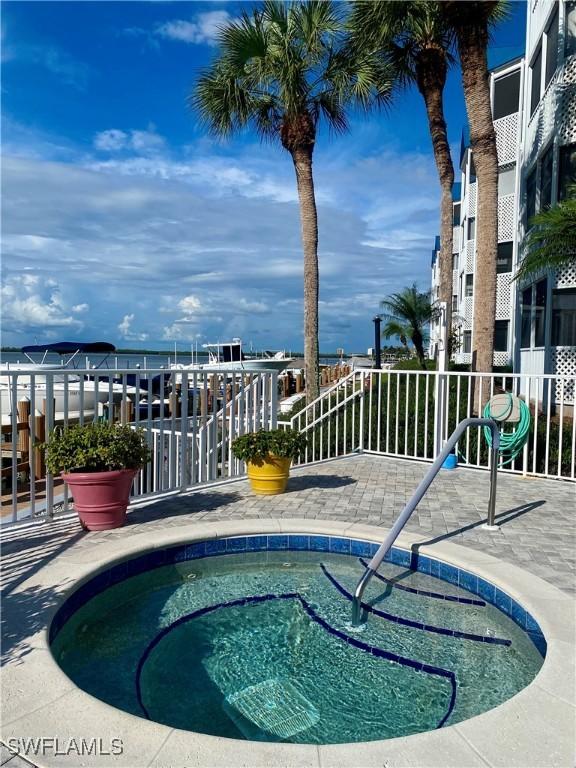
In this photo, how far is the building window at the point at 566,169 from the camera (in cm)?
1159

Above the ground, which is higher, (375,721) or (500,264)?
(500,264)

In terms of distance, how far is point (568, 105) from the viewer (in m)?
11.5

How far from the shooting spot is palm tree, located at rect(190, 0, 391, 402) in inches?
432

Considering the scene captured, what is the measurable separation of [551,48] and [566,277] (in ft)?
18.4

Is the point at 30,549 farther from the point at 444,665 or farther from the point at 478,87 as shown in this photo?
the point at 478,87

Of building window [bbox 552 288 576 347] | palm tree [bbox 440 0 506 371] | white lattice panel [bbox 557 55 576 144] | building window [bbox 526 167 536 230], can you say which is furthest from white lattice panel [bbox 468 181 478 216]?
palm tree [bbox 440 0 506 371]

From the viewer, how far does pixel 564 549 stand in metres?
4.02

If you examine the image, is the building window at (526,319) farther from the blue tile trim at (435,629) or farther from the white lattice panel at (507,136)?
the blue tile trim at (435,629)

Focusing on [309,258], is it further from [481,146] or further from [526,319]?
[526,319]

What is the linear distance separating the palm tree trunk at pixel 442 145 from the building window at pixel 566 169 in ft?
8.38

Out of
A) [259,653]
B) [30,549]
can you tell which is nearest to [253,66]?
[30,549]

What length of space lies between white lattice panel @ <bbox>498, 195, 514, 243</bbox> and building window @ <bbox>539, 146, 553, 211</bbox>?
671 cm

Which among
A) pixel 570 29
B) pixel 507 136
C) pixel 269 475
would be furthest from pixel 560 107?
pixel 269 475

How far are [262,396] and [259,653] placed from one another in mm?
3804
